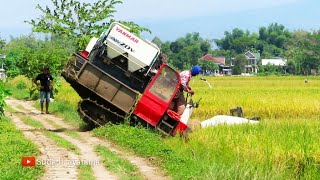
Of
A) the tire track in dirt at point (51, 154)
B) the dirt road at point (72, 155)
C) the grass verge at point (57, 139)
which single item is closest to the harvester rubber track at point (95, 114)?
the dirt road at point (72, 155)

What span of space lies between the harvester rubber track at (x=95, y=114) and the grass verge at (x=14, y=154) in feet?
7.71

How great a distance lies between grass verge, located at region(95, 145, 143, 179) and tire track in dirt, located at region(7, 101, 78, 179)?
67cm

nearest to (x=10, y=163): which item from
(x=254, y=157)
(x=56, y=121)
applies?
(x=254, y=157)

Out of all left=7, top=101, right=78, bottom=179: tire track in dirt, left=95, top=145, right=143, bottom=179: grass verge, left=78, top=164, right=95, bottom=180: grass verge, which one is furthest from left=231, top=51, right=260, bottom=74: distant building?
left=78, top=164, right=95, bottom=180: grass verge

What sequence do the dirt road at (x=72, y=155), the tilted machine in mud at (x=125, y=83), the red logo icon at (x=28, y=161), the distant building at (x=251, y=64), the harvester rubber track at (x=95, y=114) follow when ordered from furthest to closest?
the distant building at (x=251, y=64)
the harvester rubber track at (x=95, y=114)
the tilted machine in mud at (x=125, y=83)
the red logo icon at (x=28, y=161)
the dirt road at (x=72, y=155)

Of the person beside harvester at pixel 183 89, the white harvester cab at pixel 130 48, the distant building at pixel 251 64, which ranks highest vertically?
the white harvester cab at pixel 130 48

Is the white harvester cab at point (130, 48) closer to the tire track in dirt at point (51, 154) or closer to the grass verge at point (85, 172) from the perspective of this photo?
the tire track in dirt at point (51, 154)

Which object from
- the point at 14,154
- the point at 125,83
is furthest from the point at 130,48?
the point at 14,154

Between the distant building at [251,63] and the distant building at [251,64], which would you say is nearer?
the distant building at [251,63]

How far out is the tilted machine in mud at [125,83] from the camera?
17.5 m

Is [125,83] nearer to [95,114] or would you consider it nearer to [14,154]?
[95,114]

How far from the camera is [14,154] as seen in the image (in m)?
12.6

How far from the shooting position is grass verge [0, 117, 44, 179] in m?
10.6

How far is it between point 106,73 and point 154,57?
1.43 meters
